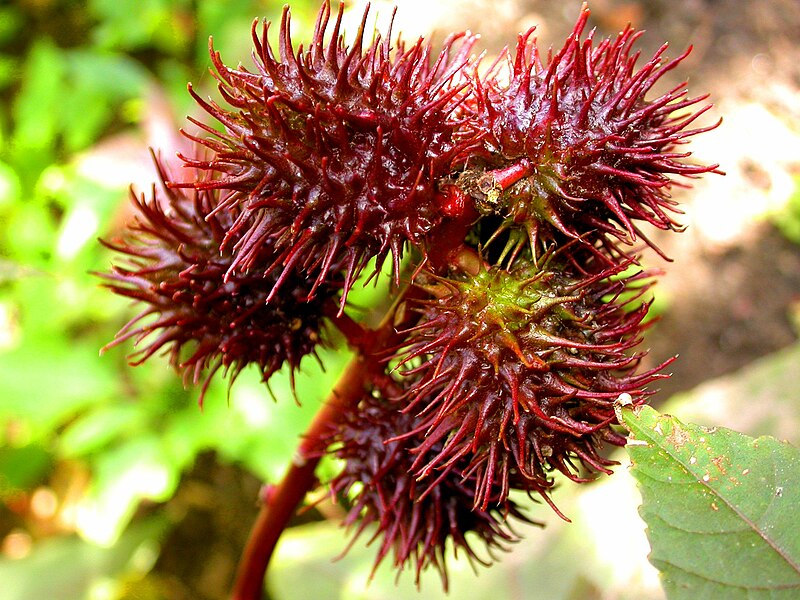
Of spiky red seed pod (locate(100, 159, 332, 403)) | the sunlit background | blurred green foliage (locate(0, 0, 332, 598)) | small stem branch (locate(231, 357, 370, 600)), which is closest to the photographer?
spiky red seed pod (locate(100, 159, 332, 403))

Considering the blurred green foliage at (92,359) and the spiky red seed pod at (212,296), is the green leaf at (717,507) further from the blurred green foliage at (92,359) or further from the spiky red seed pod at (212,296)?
the blurred green foliage at (92,359)

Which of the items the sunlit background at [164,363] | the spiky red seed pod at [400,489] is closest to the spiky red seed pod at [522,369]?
the spiky red seed pod at [400,489]

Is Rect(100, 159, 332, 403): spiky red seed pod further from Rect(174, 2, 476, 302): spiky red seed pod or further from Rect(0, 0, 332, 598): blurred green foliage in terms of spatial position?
Rect(0, 0, 332, 598): blurred green foliage

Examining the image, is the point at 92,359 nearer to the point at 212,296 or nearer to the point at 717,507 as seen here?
the point at 212,296

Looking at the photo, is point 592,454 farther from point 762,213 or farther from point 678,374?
point 762,213

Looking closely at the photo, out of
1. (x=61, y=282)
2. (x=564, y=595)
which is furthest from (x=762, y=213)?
(x=61, y=282)

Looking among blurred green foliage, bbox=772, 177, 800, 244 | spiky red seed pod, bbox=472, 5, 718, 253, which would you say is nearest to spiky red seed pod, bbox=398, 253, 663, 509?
spiky red seed pod, bbox=472, 5, 718, 253

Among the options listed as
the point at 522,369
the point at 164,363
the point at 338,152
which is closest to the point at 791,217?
the point at 164,363
